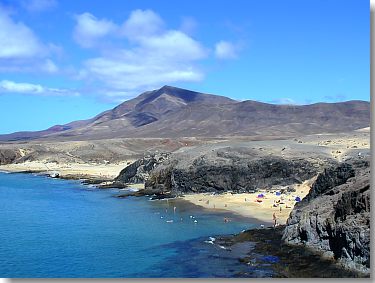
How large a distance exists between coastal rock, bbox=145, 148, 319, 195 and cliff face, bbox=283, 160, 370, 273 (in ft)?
89.4

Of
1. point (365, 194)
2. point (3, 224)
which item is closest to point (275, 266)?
point (365, 194)

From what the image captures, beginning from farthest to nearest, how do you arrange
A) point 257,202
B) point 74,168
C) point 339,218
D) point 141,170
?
1. point 74,168
2. point 141,170
3. point 257,202
4. point 339,218

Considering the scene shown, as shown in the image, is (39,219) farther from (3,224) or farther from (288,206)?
(288,206)

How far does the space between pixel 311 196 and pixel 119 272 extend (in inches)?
684

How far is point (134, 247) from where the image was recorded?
1451 inches

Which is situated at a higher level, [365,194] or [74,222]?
[365,194]

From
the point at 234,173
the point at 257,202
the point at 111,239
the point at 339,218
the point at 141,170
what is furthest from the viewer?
the point at 141,170

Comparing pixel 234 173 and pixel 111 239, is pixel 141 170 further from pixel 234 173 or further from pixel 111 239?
pixel 111 239

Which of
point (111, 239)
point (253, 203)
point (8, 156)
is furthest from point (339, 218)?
point (8, 156)

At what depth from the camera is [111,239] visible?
3991 centimetres

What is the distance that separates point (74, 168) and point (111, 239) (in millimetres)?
84307

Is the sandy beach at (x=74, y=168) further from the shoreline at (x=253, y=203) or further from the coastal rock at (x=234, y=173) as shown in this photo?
the coastal rock at (x=234, y=173)

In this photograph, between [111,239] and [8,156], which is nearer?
[111,239]

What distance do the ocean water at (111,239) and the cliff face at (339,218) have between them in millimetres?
4777
